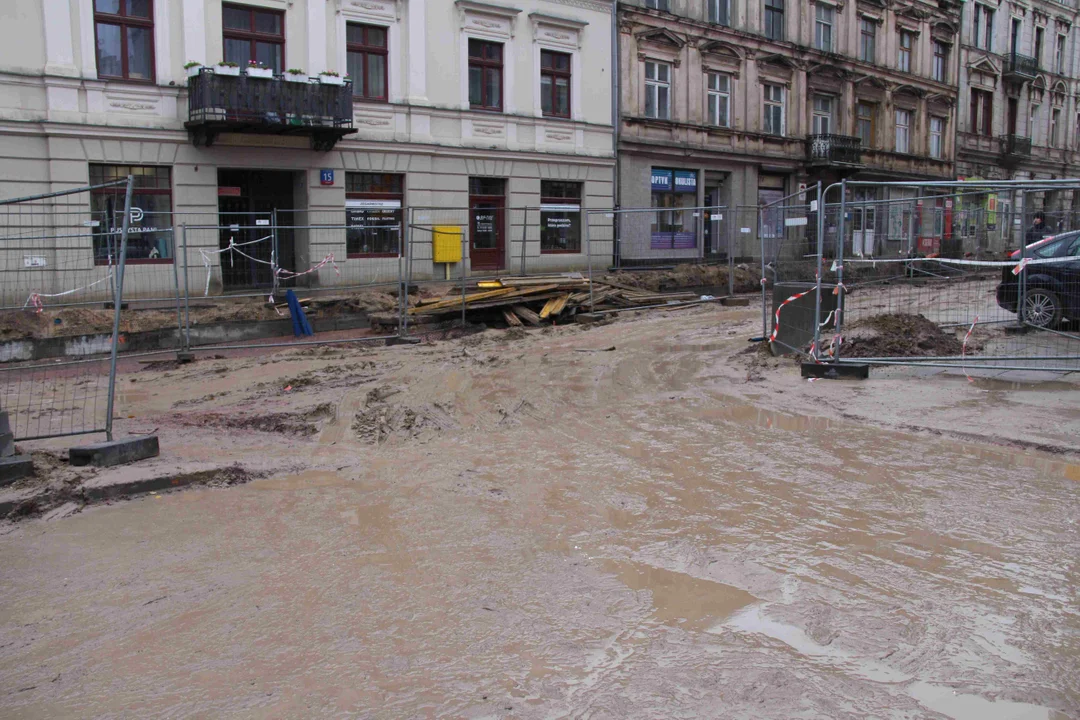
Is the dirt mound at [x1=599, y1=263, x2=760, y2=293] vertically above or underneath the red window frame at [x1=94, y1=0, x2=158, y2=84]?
underneath

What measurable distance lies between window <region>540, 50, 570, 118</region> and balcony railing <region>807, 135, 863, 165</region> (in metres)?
11.8

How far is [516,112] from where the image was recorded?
25453 mm

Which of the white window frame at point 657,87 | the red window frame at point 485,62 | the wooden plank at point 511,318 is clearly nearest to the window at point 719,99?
the white window frame at point 657,87

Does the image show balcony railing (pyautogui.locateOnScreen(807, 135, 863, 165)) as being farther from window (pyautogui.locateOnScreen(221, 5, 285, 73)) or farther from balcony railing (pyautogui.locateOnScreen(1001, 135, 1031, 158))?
window (pyautogui.locateOnScreen(221, 5, 285, 73))

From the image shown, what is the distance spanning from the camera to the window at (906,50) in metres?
38.9

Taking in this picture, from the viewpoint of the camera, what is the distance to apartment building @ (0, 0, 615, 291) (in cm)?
1850

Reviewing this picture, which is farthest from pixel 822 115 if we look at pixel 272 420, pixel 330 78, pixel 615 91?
pixel 272 420

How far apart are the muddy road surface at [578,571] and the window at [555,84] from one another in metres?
19.1

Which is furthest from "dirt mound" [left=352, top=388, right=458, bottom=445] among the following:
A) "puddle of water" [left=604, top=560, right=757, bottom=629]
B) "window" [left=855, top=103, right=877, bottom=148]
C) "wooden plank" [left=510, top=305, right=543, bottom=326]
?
"window" [left=855, top=103, right=877, bottom=148]

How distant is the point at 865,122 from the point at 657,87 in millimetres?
12850

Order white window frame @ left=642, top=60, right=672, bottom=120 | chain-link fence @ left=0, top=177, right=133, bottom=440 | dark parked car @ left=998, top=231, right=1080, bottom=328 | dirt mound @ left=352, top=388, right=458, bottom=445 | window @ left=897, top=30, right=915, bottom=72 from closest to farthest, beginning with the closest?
dirt mound @ left=352, top=388, right=458, bottom=445 < chain-link fence @ left=0, top=177, right=133, bottom=440 < dark parked car @ left=998, top=231, right=1080, bottom=328 < white window frame @ left=642, top=60, right=672, bottom=120 < window @ left=897, top=30, right=915, bottom=72

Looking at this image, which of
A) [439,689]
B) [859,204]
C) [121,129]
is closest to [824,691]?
[439,689]

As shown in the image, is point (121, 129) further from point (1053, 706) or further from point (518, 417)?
point (1053, 706)

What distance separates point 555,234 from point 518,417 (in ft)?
58.2
